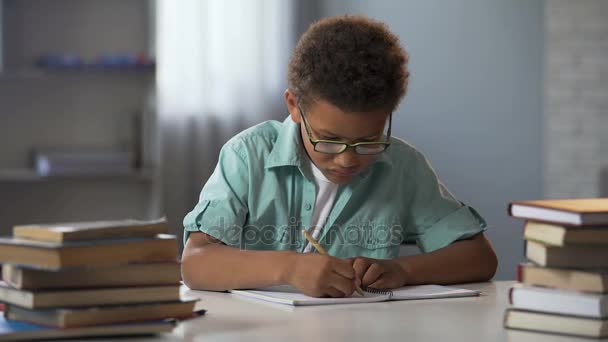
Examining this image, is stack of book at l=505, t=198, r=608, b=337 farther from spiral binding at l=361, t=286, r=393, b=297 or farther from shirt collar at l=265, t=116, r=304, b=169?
shirt collar at l=265, t=116, r=304, b=169

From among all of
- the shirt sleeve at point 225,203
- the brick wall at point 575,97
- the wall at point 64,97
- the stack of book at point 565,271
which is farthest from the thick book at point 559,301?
the brick wall at point 575,97

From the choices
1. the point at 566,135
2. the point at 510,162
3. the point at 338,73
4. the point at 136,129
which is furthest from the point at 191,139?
the point at 338,73

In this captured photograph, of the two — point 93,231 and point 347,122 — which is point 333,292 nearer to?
point 347,122

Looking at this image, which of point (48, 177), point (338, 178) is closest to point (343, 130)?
point (338, 178)

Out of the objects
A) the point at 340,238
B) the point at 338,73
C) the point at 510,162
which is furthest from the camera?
the point at 510,162

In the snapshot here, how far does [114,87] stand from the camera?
3.70 metres

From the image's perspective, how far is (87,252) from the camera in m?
1.11

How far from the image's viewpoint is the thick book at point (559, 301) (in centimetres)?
114

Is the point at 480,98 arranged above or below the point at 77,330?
above

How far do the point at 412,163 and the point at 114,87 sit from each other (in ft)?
6.72

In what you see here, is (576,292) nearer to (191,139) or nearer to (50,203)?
(191,139)

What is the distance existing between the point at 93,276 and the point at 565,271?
22.7 inches

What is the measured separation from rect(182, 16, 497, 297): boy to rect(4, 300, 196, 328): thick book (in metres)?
0.33

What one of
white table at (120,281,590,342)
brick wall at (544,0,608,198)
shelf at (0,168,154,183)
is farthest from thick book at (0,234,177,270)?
brick wall at (544,0,608,198)
